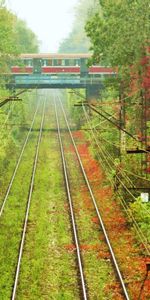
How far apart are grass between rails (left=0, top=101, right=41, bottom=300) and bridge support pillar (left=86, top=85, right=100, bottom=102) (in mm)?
22466

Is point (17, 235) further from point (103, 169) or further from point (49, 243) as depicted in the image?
point (103, 169)

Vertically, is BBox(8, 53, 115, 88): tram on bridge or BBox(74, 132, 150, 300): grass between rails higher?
BBox(8, 53, 115, 88): tram on bridge

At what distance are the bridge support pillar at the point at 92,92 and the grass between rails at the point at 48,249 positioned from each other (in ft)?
84.6

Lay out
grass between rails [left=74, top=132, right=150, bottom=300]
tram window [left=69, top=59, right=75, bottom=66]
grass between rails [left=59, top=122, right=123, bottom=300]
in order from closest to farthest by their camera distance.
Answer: grass between rails [left=59, top=122, right=123, bottom=300]
grass between rails [left=74, top=132, right=150, bottom=300]
tram window [left=69, top=59, right=75, bottom=66]

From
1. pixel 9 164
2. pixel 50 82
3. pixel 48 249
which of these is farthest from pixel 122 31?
pixel 50 82

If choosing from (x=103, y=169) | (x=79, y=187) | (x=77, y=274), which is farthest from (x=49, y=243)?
(x=103, y=169)

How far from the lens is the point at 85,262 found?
20.5 meters

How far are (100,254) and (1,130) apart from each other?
16.6m

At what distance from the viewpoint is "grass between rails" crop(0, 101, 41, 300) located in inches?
749

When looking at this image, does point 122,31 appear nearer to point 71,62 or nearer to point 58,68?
point 71,62

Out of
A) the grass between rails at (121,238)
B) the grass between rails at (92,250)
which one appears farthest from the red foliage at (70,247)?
the grass between rails at (121,238)

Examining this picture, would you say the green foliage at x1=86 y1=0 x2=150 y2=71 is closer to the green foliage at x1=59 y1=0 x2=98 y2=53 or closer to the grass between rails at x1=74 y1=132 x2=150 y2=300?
the grass between rails at x1=74 y1=132 x2=150 y2=300

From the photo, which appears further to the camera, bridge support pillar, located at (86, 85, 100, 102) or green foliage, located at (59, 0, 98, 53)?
green foliage, located at (59, 0, 98, 53)

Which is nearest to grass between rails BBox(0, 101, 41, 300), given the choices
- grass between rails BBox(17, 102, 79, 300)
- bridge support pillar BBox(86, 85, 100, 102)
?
grass between rails BBox(17, 102, 79, 300)
